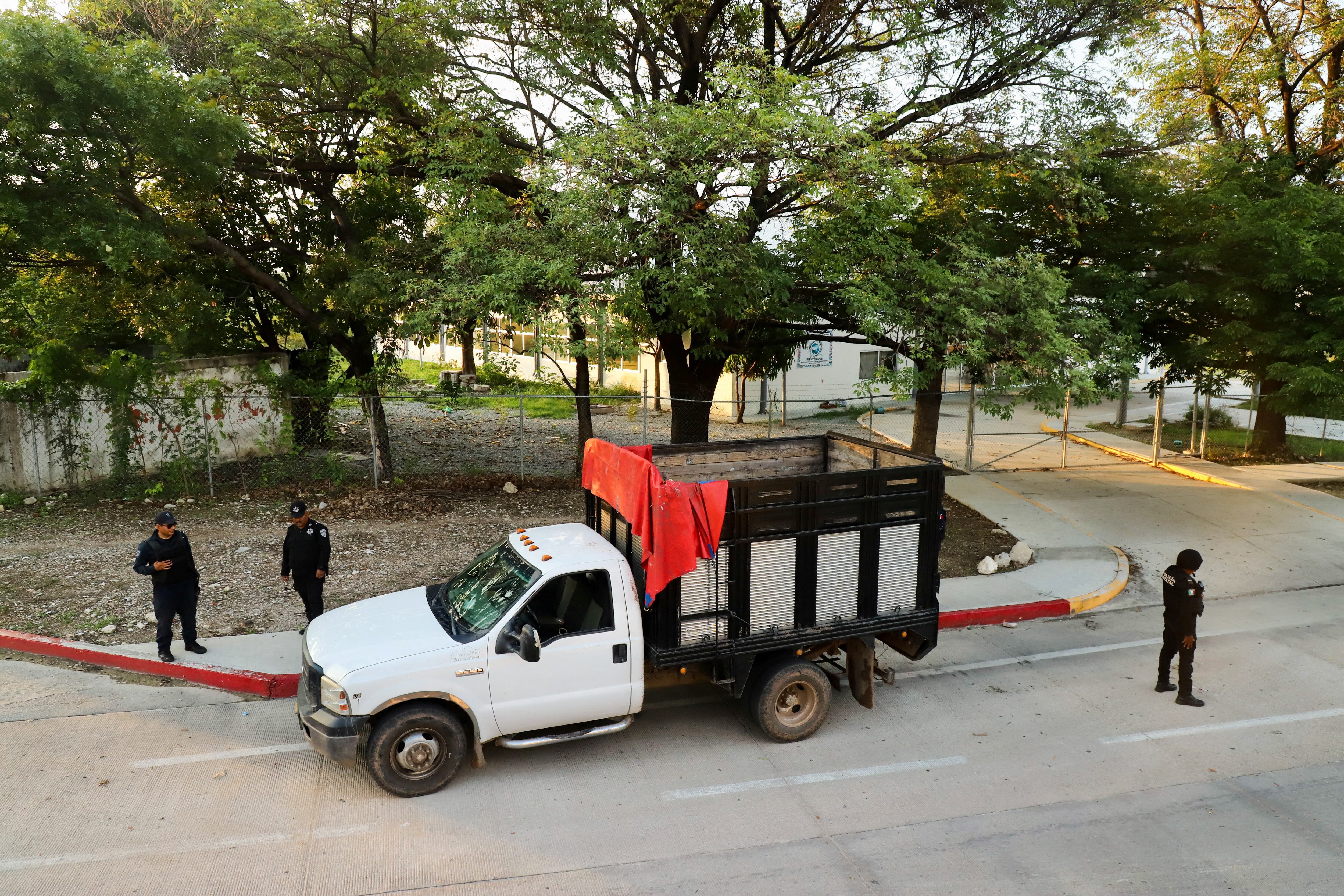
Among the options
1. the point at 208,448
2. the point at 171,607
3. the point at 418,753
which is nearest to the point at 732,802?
the point at 418,753

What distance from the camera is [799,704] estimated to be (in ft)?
24.9

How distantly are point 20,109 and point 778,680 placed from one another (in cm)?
1187

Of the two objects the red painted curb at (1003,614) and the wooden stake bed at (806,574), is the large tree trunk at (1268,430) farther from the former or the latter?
the wooden stake bed at (806,574)

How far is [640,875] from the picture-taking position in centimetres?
564

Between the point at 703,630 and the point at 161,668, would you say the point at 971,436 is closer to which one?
the point at 703,630

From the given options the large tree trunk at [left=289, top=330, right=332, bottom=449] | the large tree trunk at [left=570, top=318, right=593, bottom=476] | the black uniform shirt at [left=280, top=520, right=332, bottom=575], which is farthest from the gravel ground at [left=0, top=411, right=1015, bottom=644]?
the black uniform shirt at [left=280, top=520, right=332, bottom=575]

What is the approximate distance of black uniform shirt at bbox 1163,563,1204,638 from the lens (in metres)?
8.13

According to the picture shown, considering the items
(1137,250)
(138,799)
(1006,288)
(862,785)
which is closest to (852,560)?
(862,785)

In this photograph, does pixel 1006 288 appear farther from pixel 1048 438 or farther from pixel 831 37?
pixel 1048 438

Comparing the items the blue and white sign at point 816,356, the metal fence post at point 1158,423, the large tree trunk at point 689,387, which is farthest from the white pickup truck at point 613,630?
the blue and white sign at point 816,356

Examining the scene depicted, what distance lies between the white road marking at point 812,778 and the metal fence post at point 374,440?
957cm

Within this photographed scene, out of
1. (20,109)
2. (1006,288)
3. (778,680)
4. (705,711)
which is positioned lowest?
(705,711)

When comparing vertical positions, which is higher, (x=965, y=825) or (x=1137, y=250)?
(x=1137, y=250)

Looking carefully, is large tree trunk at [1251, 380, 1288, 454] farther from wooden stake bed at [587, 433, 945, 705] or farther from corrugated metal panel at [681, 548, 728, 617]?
corrugated metal panel at [681, 548, 728, 617]
